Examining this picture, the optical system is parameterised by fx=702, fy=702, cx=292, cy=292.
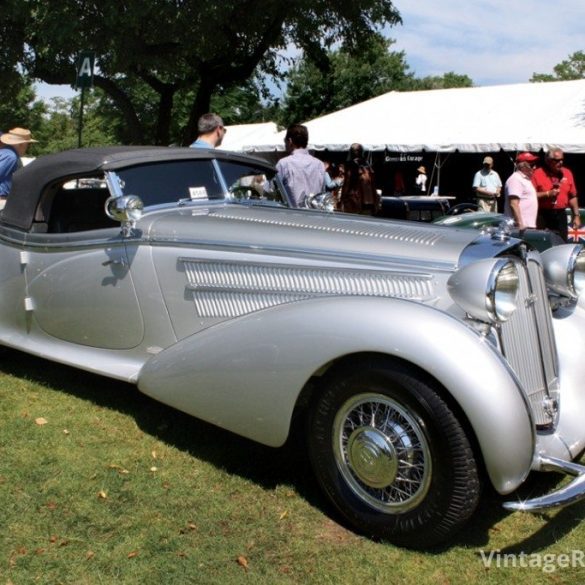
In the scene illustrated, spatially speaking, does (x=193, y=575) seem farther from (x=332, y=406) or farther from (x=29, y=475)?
(x=29, y=475)

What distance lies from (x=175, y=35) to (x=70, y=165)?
784 cm

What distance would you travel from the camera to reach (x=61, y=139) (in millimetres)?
57312

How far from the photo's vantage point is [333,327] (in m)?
2.88

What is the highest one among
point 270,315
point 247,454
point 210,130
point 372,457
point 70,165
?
point 210,130

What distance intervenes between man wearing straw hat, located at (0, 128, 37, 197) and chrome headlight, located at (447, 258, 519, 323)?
14.8 ft

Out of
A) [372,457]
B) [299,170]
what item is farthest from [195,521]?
[299,170]

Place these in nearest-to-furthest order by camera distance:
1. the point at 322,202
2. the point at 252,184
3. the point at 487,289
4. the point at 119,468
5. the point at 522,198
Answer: the point at 487,289, the point at 119,468, the point at 252,184, the point at 322,202, the point at 522,198

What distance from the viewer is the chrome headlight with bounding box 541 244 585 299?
3549mm

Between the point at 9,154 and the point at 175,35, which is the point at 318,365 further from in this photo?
the point at 175,35

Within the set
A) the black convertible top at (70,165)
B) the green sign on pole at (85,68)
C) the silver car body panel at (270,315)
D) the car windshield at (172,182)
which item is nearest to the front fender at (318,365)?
the silver car body panel at (270,315)

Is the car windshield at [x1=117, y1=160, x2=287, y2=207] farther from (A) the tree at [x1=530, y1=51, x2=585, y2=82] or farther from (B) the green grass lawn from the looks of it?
(A) the tree at [x1=530, y1=51, x2=585, y2=82]

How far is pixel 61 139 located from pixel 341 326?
5906 centimetres

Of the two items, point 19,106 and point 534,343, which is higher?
point 19,106

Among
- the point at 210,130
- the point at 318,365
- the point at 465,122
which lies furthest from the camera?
the point at 465,122
